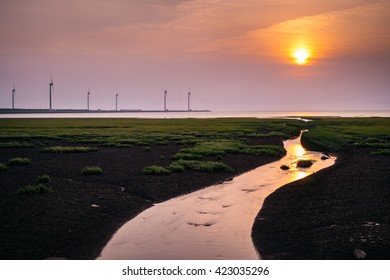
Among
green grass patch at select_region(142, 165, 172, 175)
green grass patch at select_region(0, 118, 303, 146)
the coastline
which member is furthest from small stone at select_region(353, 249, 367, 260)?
green grass patch at select_region(0, 118, 303, 146)

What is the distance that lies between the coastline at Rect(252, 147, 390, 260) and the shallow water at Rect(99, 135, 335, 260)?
0.75 m

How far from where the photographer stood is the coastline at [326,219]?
47.8ft

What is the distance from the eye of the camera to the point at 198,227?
1847 cm

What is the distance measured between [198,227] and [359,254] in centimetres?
697

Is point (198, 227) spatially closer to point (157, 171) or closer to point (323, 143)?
point (157, 171)

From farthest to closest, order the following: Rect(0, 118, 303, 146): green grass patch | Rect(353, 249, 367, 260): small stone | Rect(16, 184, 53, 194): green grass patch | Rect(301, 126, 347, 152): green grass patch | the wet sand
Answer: Rect(0, 118, 303, 146): green grass patch < Rect(301, 126, 347, 152): green grass patch < Rect(16, 184, 53, 194): green grass patch < the wet sand < Rect(353, 249, 367, 260): small stone

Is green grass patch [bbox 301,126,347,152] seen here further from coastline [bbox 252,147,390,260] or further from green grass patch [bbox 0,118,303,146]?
coastline [bbox 252,147,390,260]

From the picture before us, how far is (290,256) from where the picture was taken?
14469mm

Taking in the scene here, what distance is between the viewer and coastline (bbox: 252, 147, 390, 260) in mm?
14570

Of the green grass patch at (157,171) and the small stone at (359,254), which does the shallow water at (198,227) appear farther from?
the green grass patch at (157,171)

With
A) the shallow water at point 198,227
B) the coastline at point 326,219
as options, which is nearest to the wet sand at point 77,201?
the shallow water at point 198,227

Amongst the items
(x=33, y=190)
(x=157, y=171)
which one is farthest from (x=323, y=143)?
(x=33, y=190)

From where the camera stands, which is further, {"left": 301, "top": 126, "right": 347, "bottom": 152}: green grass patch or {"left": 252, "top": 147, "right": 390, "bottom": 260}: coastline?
{"left": 301, "top": 126, "right": 347, "bottom": 152}: green grass patch
